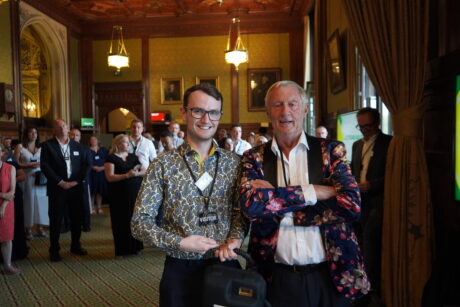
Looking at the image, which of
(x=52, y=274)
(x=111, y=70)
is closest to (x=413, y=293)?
(x=52, y=274)

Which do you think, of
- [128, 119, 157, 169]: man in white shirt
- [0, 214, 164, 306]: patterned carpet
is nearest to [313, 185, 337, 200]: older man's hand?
[0, 214, 164, 306]: patterned carpet

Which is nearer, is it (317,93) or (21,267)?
(21,267)

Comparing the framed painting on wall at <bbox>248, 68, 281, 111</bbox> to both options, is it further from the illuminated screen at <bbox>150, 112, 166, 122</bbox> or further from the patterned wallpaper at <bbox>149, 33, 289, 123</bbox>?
the illuminated screen at <bbox>150, 112, 166, 122</bbox>

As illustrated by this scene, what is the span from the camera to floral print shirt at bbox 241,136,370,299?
60.0 inches

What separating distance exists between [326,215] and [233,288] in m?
0.50

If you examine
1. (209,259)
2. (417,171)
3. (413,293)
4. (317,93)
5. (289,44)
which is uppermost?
(289,44)

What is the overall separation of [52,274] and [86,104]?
940 centimetres

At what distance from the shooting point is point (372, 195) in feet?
11.0

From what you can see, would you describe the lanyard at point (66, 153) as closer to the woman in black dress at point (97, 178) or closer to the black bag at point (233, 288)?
the woman in black dress at point (97, 178)

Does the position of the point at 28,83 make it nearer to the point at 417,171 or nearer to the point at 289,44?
the point at 289,44

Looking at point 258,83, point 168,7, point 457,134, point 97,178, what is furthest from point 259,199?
point 168,7

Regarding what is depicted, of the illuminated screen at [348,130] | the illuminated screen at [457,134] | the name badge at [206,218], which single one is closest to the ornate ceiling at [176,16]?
the illuminated screen at [348,130]

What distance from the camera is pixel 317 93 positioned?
24.7ft

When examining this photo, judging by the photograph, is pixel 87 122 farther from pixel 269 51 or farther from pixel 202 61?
pixel 269 51
